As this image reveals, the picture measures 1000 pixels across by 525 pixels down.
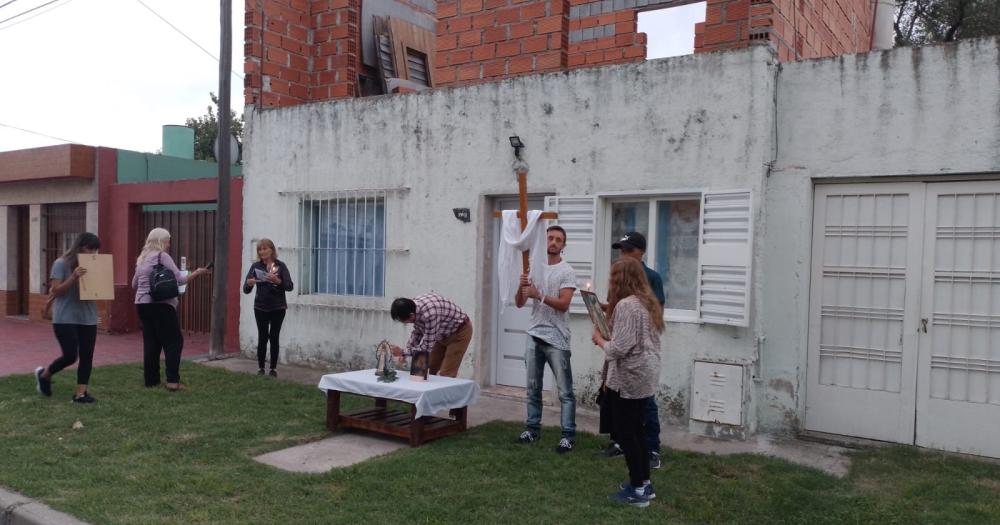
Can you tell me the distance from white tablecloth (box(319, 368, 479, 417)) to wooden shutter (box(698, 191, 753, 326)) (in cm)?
221

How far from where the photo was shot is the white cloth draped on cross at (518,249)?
242 inches

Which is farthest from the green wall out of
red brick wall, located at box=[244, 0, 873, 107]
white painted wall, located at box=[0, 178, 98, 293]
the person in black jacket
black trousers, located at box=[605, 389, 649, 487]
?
black trousers, located at box=[605, 389, 649, 487]

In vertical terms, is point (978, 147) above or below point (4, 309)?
above

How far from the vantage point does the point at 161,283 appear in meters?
7.65

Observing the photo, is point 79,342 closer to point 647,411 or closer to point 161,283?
point 161,283

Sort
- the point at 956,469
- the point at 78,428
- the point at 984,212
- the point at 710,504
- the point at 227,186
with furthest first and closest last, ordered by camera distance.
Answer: the point at 227,186 → the point at 78,428 → the point at 984,212 → the point at 956,469 → the point at 710,504

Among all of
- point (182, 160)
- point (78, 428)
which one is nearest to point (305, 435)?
point (78, 428)

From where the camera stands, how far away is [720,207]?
6746 mm

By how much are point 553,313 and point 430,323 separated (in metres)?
1.05

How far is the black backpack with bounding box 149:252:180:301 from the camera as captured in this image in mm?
7652

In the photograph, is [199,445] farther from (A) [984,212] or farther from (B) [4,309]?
(B) [4,309]

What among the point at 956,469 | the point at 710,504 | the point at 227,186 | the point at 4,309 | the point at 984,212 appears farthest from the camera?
the point at 4,309

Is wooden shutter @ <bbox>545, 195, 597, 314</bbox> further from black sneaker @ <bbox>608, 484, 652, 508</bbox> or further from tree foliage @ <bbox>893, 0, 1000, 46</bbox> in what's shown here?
tree foliage @ <bbox>893, 0, 1000, 46</bbox>

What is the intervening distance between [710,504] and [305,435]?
339 cm
